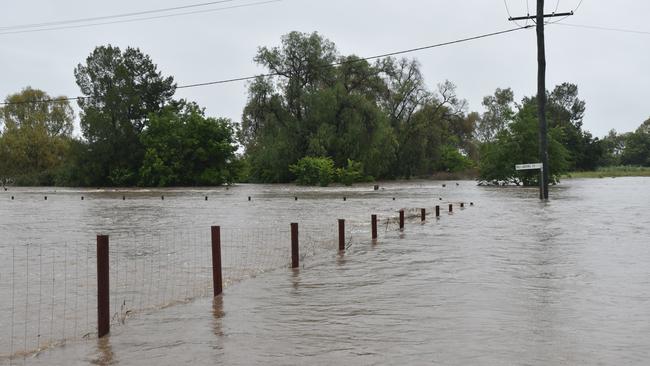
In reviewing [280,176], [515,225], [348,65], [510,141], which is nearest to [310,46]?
[348,65]

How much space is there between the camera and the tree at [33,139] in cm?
8788

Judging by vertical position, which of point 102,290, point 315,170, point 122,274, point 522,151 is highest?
point 522,151

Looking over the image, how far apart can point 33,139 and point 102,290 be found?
90210mm

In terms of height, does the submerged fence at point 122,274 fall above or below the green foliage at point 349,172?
below

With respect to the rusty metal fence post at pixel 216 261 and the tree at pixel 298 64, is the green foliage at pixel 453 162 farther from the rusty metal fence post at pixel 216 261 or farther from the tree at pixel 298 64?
the rusty metal fence post at pixel 216 261

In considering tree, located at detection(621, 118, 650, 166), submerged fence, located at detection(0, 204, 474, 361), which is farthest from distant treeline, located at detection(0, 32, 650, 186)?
tree, located at detection(621, 118, 650, 166)

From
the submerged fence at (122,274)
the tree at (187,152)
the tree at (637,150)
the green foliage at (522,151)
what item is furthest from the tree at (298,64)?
the tree at (637,150)

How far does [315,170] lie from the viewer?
63812mm

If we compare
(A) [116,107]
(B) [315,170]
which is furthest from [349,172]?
(A) [116,107]

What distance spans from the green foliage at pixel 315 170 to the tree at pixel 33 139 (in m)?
35.1

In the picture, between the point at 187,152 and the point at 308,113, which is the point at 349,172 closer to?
the point at 308,113

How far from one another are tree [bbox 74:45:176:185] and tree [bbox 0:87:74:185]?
20.3 ft

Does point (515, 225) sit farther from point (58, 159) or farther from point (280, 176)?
Answer: point (58, 159)

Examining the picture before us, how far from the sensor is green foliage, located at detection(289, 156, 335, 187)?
63.4 m
